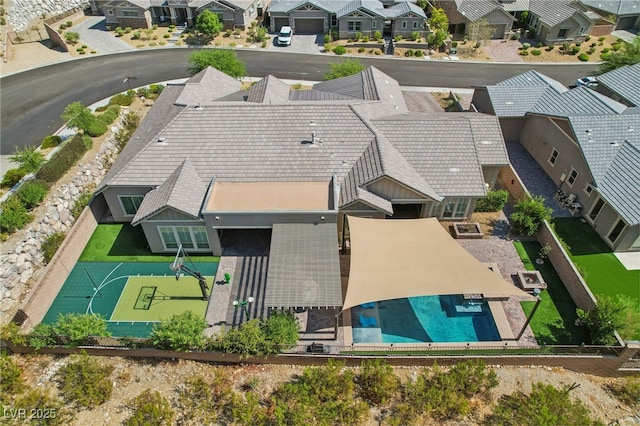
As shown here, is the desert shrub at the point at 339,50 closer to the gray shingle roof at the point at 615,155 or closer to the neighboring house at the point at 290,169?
the neighboring house at the point at 290,169

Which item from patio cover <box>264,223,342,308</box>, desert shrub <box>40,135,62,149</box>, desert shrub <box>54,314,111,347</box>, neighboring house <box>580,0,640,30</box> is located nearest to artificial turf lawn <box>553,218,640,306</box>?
patio cover <box>264,223,342,308</box>

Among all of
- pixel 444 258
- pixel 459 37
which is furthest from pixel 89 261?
pixel 459 37

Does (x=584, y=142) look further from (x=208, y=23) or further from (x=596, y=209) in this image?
(x=208, y=23)

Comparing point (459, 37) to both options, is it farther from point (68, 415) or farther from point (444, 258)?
point (68, 415)

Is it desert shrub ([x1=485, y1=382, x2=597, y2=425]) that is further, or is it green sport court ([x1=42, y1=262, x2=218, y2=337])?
green sport court ([x1=42, y1=262, x2=218, y2=337])

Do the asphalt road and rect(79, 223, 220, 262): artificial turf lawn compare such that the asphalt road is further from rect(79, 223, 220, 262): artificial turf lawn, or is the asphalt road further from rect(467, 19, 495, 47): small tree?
rect(79, 223, 220, 262): artificial turf lawn

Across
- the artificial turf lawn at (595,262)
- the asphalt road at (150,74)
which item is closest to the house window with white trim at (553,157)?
the artificial turf lawn at (595,262)

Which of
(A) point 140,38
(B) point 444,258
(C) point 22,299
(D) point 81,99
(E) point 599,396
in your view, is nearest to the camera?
(E) point 599,396
